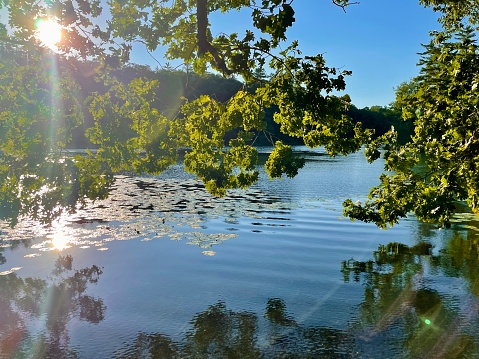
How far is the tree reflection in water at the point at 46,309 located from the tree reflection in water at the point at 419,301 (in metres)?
7.07

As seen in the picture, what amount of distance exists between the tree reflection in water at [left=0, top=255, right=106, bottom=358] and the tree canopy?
2571 mm

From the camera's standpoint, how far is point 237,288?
14.5 m

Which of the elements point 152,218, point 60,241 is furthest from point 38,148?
point 152,218

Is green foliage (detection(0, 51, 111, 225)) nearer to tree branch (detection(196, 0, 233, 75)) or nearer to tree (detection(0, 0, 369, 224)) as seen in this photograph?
tree (detection(0, 0, 369, 224))

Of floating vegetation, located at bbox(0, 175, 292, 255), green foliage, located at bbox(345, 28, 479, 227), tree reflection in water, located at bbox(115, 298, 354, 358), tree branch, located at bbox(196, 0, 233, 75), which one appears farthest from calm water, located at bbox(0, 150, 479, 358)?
tree branch, located at bbox(196, 0, 233, 75)

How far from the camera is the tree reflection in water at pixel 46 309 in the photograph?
10.6 metres

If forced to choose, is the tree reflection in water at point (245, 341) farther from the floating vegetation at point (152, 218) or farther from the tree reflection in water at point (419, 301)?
the floating vegetation at point (152, 218)

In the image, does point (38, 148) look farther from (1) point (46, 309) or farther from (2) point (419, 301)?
(2) point (419, 301)

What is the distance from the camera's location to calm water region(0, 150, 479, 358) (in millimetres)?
10680

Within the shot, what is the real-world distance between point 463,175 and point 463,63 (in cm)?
322

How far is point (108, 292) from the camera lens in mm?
14297

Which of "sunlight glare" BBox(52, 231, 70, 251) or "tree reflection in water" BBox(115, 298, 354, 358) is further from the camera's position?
"sunlight glare" BBox(52, 231, 70, 251)

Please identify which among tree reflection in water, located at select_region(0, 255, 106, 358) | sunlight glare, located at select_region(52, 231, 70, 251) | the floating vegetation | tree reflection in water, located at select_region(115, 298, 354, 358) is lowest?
tree reflection in water, located at select_region(0, 255, 106, 358)

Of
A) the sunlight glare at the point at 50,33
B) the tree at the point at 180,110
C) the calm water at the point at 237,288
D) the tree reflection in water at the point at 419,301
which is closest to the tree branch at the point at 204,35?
the tree at the point at 180,110
